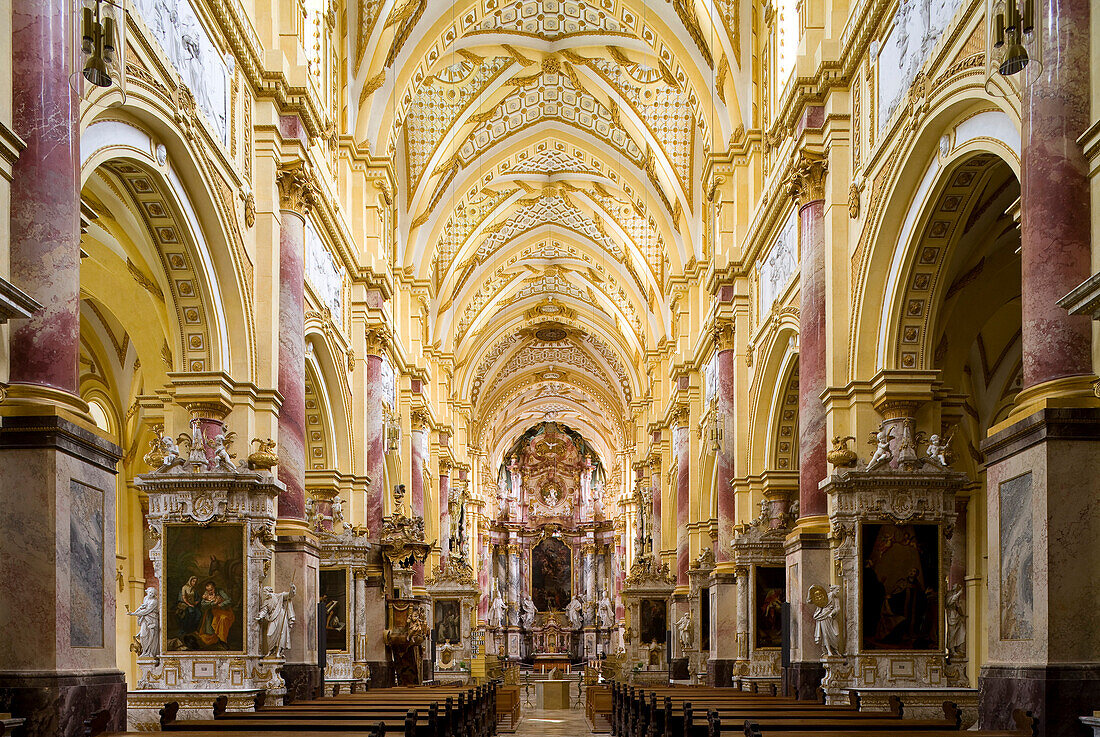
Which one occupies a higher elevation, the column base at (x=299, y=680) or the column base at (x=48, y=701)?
the column base at (x=48, y=701)

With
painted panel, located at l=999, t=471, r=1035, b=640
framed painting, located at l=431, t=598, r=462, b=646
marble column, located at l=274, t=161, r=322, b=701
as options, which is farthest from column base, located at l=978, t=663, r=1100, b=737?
framed painting, located at l=431, t=598, r=462, b=646

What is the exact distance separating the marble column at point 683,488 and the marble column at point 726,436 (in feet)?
21.9

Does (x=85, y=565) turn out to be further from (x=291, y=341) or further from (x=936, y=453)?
(x=936, y=453)

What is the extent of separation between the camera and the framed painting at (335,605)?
22.7 meters

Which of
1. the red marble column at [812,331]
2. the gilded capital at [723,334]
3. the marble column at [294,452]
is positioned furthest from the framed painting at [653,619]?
the red marble column at [812,331]

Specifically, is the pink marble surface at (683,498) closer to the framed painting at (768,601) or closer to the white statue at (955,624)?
the framed painting at (768,601)

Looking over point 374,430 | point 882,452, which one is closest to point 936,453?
point 882,452

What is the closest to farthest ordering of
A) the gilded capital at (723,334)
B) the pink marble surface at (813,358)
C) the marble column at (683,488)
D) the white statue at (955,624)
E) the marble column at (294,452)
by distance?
1. the white statue at (955,624)
2. the pink marble surface at (813,358)
3. the marble column at (294,452)
4. the gilded capital at (723,334)
5. the marble column at (683,488)

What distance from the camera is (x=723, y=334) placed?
25.8 metres

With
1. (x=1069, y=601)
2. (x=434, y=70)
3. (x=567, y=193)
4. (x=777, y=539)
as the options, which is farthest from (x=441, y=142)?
(x=1069, y=601)

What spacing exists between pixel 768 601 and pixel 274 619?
1015 centimetres

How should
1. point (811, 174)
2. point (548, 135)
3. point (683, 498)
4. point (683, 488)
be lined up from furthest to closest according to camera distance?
point (548, 135)
point (683, 488)
point (683, 498)
point (811, 174)

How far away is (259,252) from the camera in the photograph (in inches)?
672

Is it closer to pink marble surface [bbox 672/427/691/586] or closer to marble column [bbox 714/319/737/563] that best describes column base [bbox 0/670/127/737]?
marble column [bbox 714/319/737/563]
